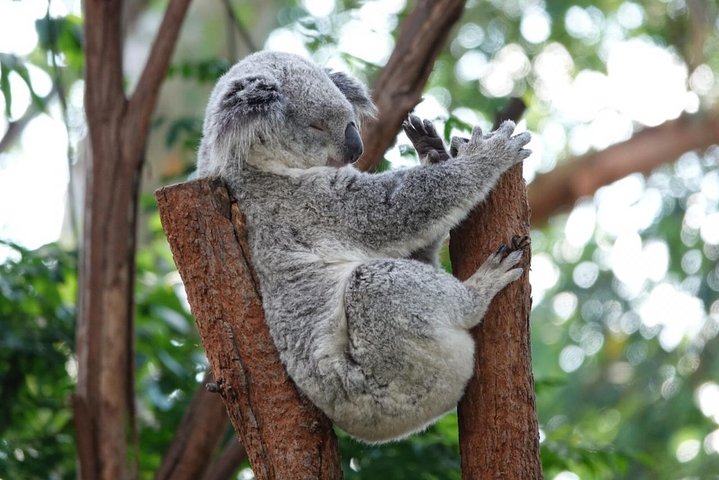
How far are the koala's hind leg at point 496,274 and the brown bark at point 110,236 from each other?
7.00 feet

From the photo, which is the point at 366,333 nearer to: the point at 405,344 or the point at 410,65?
the point at 405,344

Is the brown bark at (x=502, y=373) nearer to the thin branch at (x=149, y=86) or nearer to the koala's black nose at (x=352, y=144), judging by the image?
the koala's black nose at (x=352, y=144)

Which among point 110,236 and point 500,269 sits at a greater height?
point 110,236

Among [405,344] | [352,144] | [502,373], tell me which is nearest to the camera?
[502,373]

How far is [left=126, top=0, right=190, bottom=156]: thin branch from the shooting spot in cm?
475

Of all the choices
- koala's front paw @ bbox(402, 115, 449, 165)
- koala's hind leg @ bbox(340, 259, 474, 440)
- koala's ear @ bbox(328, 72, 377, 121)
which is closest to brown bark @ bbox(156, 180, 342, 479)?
koala's hind leg @ bbox(340, 259, 474, 440)

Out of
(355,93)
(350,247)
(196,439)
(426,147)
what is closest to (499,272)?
(350,247)

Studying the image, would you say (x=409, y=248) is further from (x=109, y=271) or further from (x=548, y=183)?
(x=548, y=183)

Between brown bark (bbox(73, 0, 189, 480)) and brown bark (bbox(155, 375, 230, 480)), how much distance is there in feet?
0.90

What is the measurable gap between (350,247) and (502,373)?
2.70ft

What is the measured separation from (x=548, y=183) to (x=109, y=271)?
5627mm

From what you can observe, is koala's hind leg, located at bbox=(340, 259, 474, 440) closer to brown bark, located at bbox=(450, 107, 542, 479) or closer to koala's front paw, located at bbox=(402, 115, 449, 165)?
brown bark, located at bbox=(450, 107, 542, 479)

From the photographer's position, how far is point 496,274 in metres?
3.27

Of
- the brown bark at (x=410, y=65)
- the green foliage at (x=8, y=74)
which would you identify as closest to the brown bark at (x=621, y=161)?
the brown bark at (x=410, y=65)
